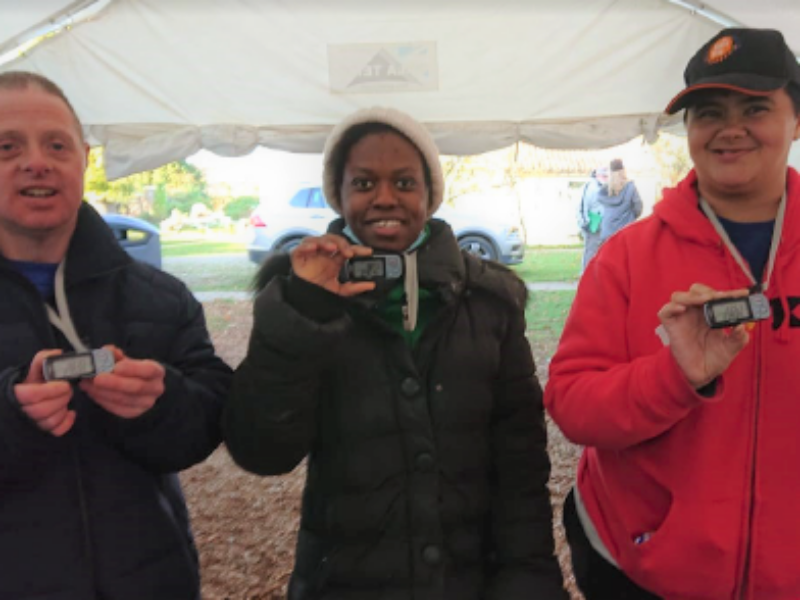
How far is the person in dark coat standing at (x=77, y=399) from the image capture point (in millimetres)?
1350

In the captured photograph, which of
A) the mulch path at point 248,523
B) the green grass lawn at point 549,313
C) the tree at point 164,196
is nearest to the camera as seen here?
the mulch path at point 248,523

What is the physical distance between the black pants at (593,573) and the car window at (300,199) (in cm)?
525

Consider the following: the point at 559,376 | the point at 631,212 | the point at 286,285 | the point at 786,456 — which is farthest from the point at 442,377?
the point at 631,212

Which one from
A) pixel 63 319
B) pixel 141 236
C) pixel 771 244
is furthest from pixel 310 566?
pixel 141 236

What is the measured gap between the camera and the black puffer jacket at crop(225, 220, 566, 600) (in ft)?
4.70

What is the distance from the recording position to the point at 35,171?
1452 millimetres

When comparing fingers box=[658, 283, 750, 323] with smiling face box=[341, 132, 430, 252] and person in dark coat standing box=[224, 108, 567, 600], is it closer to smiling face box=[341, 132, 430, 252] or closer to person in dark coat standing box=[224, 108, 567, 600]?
person in dark coat standing box=[224, 108, 567, 600]

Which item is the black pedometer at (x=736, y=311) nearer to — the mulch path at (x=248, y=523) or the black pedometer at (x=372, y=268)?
the black pedometer at (x=372, y=268)

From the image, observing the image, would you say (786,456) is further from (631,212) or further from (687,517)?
(631,212)

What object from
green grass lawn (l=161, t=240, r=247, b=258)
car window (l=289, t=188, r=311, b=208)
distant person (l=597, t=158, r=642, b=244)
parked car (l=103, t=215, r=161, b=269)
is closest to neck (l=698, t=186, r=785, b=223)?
car window (l=289, t=188, r=311, b=208)

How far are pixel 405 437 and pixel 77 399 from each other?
0.76 meters

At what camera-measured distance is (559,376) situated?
1600 mm

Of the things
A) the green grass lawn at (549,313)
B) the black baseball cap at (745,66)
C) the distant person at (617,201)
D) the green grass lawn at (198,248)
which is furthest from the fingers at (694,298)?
the green grass lawn at (549,313)

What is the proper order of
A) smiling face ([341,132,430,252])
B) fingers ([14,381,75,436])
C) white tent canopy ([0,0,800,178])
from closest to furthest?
fingers ([14,381,75,436]) → smiling face ([341,132,430,252]) → white tent canopy ([0,0,800,178])
